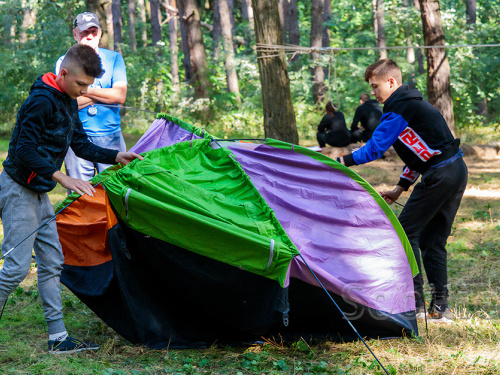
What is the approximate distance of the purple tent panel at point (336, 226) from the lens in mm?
3182

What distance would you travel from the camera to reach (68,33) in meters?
15.4

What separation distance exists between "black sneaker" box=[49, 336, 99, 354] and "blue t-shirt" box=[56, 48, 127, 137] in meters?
1.62

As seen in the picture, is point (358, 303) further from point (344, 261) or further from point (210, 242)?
point (210, 242)

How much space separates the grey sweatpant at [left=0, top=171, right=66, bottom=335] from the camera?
305 centimetres

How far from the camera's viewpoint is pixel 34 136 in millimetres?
Result: 2977

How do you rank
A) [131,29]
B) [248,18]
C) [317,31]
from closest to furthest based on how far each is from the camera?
[317,31] → [248,18] → [131,29]

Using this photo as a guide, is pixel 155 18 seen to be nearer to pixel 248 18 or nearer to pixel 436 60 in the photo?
pixel 248 18

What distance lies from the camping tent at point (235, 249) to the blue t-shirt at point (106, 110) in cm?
79

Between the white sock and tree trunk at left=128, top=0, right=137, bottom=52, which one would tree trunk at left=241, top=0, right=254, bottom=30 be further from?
the white sock

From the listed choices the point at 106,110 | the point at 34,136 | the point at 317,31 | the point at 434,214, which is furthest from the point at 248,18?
the point at 34,136

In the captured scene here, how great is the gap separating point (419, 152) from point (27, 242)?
249cm

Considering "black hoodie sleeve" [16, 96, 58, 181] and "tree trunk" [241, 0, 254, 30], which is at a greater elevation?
"tree trunk" [241, 0, 254, 30]

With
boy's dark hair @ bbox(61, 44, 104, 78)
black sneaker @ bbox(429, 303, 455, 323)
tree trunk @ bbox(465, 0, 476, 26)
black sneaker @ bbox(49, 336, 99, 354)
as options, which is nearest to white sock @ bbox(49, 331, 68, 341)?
black sneaker @ bbox(49, 336, 99, 354)

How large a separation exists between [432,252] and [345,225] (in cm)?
89
